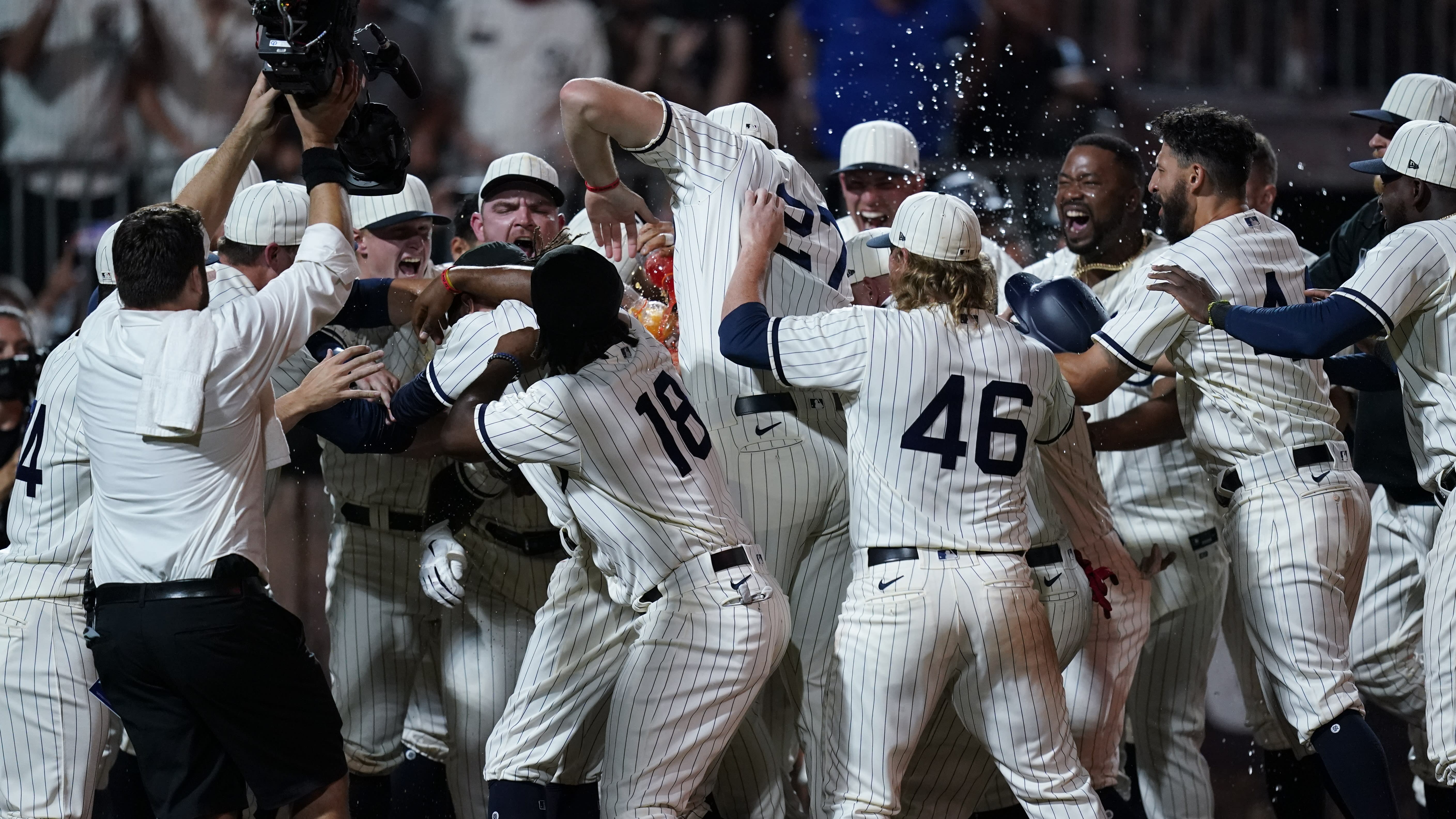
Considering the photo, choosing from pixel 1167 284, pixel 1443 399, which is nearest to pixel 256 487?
pixel 1167 284

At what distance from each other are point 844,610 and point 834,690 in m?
0.20

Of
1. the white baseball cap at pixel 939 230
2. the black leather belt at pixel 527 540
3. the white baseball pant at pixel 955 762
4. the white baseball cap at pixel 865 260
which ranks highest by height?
the white baseball cap at pixel 939 230

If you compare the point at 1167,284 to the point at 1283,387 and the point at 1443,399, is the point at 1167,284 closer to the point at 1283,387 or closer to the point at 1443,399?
the point at 1283,387

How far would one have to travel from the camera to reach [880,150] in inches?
246

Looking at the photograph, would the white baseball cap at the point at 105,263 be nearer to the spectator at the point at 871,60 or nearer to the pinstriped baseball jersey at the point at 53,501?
the pinstriped baseball jersey at the point at 53,501

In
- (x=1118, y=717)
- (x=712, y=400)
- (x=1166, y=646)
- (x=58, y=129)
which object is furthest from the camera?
(x=58, y=129)

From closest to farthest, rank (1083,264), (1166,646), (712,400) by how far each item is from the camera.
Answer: (712,400)
(1166,646)
(1083,264)

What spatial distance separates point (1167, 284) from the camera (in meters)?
4.30

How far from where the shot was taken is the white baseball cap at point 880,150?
6234 millimetres

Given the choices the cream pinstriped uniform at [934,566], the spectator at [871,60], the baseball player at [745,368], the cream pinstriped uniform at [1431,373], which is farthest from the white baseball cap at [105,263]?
the spectator at [871,60]

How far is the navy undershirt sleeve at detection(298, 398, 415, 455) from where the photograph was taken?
Answer: 4.14m

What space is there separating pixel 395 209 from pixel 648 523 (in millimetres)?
2113

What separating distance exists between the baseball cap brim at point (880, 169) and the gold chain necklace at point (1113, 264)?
925mm

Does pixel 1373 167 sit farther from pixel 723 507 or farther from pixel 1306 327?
pixel 723 507
